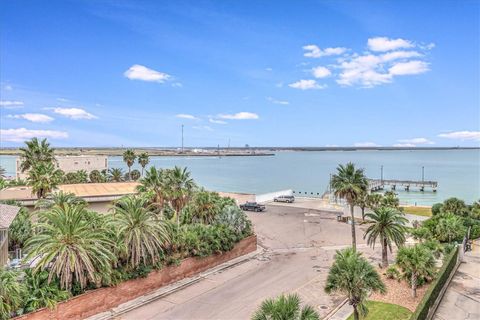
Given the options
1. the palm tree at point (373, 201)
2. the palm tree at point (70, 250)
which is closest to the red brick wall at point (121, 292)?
the palm tree at point (70, 250)

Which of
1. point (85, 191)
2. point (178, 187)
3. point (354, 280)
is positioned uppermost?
point (178, 187)

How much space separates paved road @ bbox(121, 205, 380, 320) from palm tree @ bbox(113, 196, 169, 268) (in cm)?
348

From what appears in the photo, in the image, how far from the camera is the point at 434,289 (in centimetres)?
2344

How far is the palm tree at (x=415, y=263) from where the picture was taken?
25.8 metres

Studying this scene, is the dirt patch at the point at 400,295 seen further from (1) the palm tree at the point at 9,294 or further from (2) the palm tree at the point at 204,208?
(1) the palm tree at the point at 9,294

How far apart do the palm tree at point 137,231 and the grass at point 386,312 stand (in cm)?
1407

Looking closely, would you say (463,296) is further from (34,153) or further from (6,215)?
(34,153)

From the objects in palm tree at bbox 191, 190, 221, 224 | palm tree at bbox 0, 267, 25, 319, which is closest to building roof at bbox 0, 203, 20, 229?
palm tree at bbox 0, 267, 25, 319

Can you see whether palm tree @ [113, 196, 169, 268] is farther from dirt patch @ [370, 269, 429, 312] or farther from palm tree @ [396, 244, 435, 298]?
palm tree @ [396, 244, 435, 298]

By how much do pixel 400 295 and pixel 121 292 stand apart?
64.6ft

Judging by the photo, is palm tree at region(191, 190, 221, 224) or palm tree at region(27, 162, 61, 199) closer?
palm tree at region(191, 190, 221, 224)

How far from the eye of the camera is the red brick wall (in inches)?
841

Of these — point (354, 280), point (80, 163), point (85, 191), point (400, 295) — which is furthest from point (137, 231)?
point (80, 163)

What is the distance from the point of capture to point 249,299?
25875 mm
